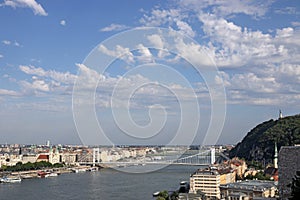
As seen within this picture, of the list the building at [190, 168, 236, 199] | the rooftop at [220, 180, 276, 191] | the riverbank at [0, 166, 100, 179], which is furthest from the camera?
the riverbank at [0, 166, 100, 179]

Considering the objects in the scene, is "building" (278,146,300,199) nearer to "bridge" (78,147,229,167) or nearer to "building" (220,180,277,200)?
"building" (220,180,277,200)

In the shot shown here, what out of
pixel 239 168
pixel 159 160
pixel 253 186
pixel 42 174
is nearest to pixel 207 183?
pixel 253 186

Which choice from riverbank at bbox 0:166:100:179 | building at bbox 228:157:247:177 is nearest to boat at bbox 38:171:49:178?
Result: riverbank at bbox 0:166:100:179

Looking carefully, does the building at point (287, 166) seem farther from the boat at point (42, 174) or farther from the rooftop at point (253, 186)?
the boat at point (42, 174)

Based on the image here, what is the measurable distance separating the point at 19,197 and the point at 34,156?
13.4 m

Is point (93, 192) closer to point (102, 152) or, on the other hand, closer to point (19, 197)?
point (19, 197)

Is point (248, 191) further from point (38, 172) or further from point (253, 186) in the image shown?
point (38, 172)

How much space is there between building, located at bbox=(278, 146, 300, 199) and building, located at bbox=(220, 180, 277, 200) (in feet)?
11.4

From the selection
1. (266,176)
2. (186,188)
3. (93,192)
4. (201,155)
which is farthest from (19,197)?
(201,155)

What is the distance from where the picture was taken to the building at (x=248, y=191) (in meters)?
8.53

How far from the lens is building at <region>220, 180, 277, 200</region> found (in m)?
8.53

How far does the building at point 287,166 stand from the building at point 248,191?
3.48m

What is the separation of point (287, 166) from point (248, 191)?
4.26 metres

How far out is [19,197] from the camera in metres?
9.18
